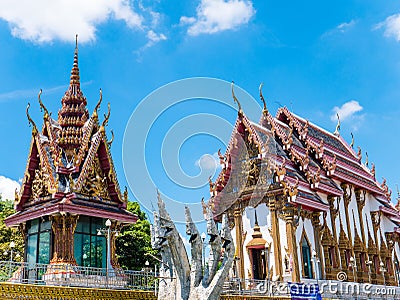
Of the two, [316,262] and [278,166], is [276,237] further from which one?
[278,166]

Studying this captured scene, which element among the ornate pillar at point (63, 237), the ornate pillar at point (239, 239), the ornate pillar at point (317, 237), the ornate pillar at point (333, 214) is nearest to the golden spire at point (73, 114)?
the ornate pillar at point (63, 237)

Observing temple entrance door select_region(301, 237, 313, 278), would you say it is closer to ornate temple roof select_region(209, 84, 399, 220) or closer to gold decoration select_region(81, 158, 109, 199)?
ornate temple roof select_region(209, 84, 399, 220)

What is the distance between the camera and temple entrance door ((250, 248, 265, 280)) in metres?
23.5

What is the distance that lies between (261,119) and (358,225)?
787 centimetres

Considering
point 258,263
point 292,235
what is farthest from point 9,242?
point 292,235

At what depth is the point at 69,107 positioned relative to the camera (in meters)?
20.0

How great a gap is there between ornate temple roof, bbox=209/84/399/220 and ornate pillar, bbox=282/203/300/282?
1.62 feet

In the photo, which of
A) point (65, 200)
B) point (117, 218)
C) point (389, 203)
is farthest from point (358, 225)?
point (65, 200)

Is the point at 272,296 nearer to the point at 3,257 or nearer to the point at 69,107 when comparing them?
the point at 69,107

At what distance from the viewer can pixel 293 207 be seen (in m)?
22.9

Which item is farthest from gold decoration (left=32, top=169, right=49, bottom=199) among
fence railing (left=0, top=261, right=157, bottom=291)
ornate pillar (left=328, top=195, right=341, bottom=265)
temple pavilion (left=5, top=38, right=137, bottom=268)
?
ornate pillar (left=328, top=195, right=341, bottom=265)

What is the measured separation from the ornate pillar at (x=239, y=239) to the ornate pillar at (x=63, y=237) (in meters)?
9.34

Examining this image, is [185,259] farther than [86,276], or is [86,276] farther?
[86,276]

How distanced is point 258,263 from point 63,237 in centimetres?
1048
